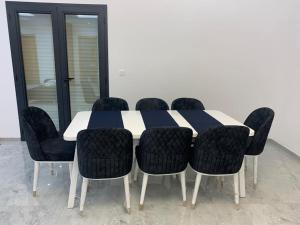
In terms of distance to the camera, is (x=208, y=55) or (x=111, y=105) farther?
(x=208, y=55)

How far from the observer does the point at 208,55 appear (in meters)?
3.76

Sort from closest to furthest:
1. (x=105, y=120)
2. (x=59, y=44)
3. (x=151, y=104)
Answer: (x=105, y=120)
(x=151, y=104)
(x=59, y=44)

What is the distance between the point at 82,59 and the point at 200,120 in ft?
7.06

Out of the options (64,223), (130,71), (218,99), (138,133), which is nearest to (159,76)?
(130,71)

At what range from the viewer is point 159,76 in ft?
12.5

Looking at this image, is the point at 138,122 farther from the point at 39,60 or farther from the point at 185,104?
the point at 39,60

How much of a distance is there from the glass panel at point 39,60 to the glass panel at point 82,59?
276 mm

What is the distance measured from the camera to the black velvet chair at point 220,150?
80.0 inches

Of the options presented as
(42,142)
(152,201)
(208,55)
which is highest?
(208,55)

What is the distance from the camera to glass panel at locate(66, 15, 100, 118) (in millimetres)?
3594

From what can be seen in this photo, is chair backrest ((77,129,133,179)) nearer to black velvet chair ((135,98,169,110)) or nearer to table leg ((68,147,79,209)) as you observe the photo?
table leg ((68,147,79,209))

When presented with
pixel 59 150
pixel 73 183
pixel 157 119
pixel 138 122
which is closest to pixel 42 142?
pixel 59 150

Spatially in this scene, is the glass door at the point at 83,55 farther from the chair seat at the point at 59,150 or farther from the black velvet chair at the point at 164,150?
the black velvet chair at the point at 164,150

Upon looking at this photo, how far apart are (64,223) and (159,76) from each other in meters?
2.46
